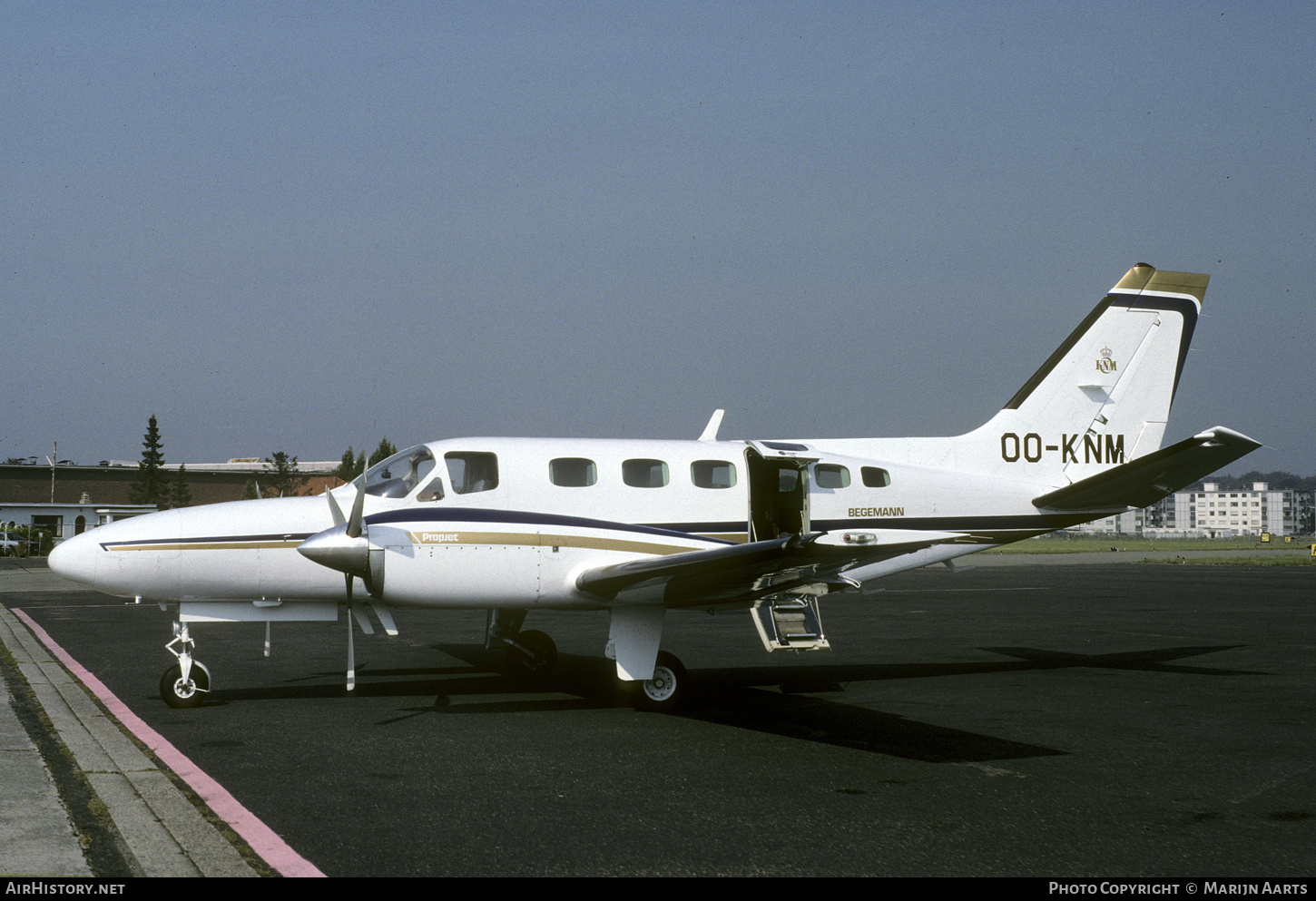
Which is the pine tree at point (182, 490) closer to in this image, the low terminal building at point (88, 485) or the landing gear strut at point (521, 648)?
the low terminal building at point (88, 485)

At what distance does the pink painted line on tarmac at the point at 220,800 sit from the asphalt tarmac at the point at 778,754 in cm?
11

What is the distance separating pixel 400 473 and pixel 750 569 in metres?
3.96

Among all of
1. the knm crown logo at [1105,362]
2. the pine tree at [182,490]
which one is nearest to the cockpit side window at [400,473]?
the knm crown logo at [1105,362]

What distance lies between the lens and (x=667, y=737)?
920cm

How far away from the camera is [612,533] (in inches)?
416

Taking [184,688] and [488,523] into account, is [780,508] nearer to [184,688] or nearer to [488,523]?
[488,523]

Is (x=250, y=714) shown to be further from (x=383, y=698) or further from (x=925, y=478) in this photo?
(x=925, y=478)

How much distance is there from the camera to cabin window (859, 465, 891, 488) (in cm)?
1262

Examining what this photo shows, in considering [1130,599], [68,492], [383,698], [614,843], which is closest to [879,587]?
[1130,599]

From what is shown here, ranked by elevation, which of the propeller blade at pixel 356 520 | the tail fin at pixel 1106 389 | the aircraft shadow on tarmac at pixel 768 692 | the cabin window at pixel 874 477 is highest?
the tail fin at pixel 1106 389

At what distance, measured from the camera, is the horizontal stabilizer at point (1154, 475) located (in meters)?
11.2

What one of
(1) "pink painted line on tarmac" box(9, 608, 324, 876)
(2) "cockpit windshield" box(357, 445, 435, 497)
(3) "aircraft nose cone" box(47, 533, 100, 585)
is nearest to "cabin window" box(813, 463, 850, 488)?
(2) "cockpit windshield" box(357, 445, 435, 497)

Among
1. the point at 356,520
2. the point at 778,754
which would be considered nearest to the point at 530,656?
the point at 356,520
